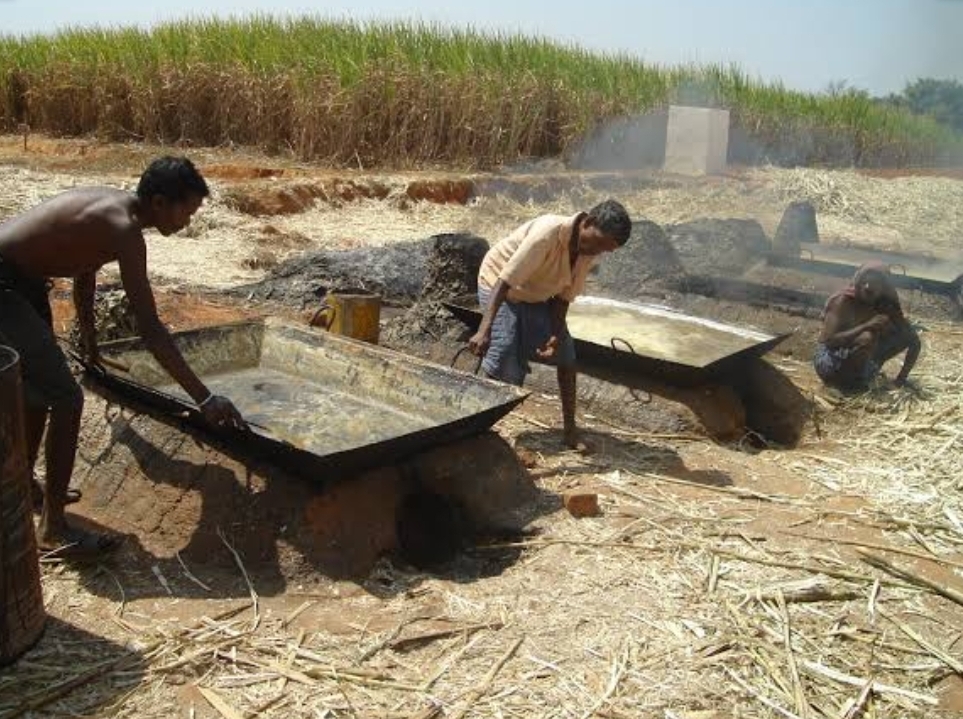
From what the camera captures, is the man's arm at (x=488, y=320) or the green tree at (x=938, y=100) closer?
the man's arm at (x=488, y=320)

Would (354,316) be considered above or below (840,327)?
above

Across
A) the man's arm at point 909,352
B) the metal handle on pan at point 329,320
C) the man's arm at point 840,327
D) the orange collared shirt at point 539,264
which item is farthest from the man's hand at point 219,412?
the man's arm at point 909,352

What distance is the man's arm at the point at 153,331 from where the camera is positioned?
3641 mm

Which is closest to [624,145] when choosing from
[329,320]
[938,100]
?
[329,320]

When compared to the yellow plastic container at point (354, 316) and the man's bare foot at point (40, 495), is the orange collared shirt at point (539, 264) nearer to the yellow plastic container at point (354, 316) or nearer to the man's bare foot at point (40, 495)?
the yellow plastic container at point (354, 316)

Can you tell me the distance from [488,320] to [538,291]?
1.22 feet

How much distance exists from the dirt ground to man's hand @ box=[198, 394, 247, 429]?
0.54 m

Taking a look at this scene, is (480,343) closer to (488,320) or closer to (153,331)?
(488,320)

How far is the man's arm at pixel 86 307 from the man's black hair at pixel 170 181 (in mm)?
747

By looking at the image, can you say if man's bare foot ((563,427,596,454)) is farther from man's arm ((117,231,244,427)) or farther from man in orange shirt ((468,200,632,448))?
man's arm ((117,231,244,427))

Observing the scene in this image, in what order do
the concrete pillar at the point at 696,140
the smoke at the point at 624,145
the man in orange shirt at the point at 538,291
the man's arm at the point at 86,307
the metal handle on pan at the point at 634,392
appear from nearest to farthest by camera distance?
the man's arm at the point at 86,307 < the man in orange shirt at the point at 538,291 < the metal handle on pan at the point at 634,392 < the smoke at the point at 624,145 < the concrete pillar at the point at 696,140

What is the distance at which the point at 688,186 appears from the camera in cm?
1800

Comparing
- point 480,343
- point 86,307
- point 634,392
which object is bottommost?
point 634,392

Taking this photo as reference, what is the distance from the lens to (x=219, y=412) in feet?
12.4
